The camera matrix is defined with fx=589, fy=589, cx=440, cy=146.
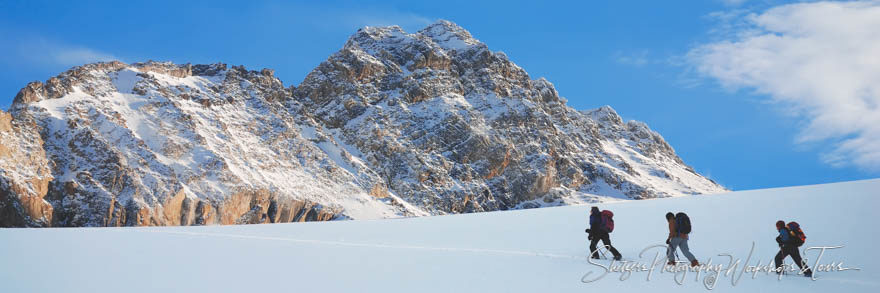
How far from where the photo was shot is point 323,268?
1215 cm

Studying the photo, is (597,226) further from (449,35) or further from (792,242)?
(449,35)

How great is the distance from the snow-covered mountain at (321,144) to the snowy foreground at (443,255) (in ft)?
220

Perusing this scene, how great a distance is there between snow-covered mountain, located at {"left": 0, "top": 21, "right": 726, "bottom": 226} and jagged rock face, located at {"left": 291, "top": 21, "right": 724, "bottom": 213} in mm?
441

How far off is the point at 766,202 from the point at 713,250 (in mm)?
9198

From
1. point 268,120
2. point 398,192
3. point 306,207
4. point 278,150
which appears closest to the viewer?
point 306,207

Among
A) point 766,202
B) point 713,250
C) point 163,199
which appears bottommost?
point 713,250

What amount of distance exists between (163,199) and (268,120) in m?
38.0

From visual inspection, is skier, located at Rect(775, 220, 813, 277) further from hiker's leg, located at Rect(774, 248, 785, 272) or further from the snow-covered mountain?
the snow-covered mountain

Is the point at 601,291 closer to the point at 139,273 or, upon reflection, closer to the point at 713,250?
the point at 713,250

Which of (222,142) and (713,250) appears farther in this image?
(222,142)

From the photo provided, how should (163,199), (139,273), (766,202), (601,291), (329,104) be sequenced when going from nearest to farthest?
(601,291)
(139,273)
(766,202)
(163,199)
(329,104)

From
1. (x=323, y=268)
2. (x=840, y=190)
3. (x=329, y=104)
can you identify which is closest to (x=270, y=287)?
(x=323, y=268)

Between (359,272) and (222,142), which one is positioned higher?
(222,142)

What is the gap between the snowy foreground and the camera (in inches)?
417
